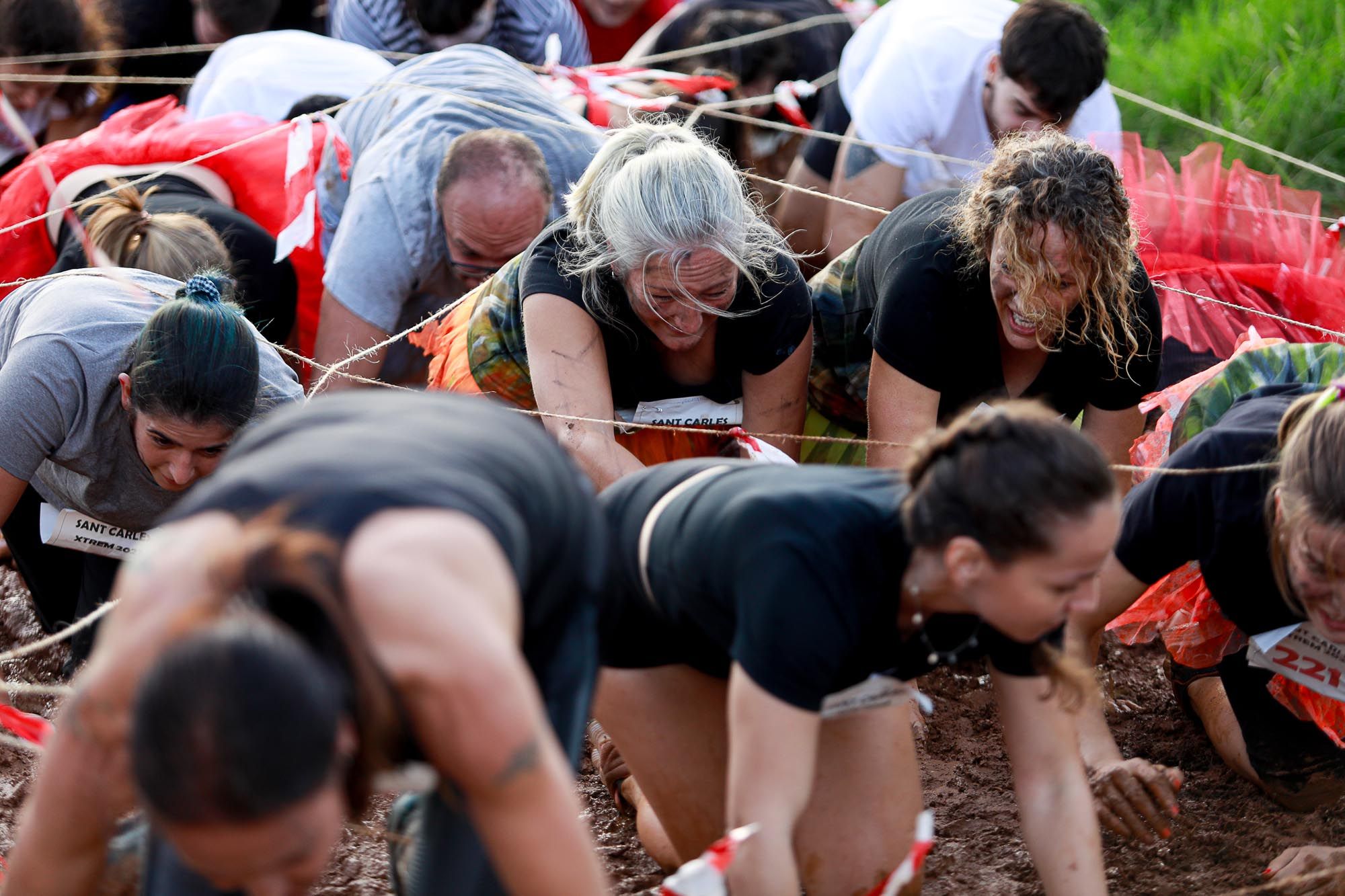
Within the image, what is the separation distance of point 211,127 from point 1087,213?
216cm

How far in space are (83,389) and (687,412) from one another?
1.06 meters

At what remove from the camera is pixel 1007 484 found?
154 cm

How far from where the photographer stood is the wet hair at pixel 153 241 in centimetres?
271

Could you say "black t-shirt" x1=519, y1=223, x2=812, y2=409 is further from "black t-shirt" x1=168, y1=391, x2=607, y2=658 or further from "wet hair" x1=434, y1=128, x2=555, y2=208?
"black t-shirt" x1=168, y1=391, x2=607, y2=658

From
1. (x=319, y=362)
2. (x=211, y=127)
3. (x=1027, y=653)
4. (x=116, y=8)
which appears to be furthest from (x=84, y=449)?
(x=116, y=8)

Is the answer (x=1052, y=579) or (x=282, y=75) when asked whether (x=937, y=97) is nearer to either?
(x=282, y=75)

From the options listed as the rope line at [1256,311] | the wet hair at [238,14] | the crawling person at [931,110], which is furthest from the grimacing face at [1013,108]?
the wet hair at [238,14]

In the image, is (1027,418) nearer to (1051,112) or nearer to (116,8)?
(1051,112)

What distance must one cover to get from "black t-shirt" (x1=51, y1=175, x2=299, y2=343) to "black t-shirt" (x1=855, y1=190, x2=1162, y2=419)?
4.37 feet

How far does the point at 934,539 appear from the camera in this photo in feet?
5.25

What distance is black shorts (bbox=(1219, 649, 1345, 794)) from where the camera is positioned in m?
2.47

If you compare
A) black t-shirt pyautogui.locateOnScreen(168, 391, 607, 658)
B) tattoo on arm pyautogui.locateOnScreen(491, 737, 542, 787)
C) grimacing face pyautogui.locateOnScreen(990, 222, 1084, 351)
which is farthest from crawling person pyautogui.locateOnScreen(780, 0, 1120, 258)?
tattoo on arm pyautogui.locateOnScreen(491, 737, 542, 787)

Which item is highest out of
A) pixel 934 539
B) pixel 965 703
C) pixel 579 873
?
pixel 934 539

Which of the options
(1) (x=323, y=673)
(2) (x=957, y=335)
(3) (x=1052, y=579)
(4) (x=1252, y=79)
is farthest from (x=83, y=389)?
(4) (x=1252, y=79)
